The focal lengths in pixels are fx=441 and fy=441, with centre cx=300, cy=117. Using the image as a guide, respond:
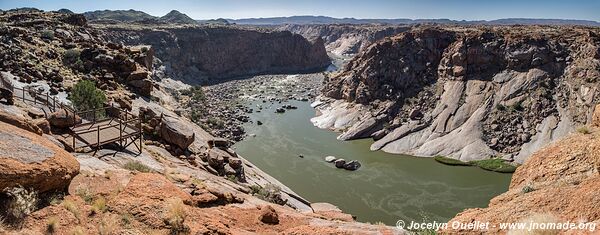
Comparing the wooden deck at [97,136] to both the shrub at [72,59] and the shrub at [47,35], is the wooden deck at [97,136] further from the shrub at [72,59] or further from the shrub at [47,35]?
the shrub at [47,35]

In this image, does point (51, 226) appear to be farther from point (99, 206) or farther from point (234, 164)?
point (234, 164)

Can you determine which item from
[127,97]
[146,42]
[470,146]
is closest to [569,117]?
[470,146]

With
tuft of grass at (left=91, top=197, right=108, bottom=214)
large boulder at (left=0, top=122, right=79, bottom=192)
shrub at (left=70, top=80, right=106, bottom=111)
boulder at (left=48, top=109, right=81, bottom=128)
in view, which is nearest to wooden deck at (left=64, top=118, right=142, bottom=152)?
boulder at (left=48, top=109, right=81, bottom=128)

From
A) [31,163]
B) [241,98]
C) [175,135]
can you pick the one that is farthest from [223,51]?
[31,163]

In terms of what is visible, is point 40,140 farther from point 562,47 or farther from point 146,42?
point 146,42

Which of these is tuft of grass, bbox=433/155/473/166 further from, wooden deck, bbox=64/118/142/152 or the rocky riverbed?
wooden deck, bbox=64/118/142/152

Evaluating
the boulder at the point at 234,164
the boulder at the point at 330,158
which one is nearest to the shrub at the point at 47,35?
the boulder at the point at 234,164
